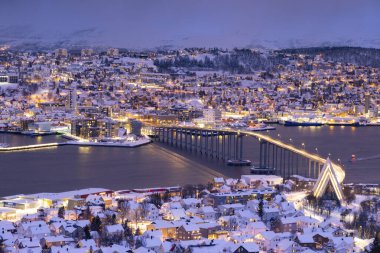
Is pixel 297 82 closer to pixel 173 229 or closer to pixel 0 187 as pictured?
pixel 0 187

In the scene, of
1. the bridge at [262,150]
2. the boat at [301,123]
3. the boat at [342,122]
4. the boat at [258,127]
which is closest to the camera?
the bridge at [262,150]

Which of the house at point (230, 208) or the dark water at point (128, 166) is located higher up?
the house at point (230, 208)

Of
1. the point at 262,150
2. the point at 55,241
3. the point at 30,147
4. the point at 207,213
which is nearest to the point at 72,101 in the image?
the point at 30,147

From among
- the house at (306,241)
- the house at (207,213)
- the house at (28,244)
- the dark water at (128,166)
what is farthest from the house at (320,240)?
the dark water at (128,166)

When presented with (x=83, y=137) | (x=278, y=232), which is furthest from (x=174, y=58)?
(x=278, y=232)

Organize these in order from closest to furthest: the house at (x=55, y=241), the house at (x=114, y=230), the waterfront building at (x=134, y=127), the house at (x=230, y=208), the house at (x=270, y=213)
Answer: the house at (x=55, y=241) → the house at (x=114, y=230) → the house at (x=270, y=213) → the house at (x=230, y=208) → the waterfront building at (x=134, y=127)

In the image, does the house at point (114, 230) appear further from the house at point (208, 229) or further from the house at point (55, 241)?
the house at point (208, 229)

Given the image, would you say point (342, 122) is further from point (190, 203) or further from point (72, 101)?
point (190, 203)
